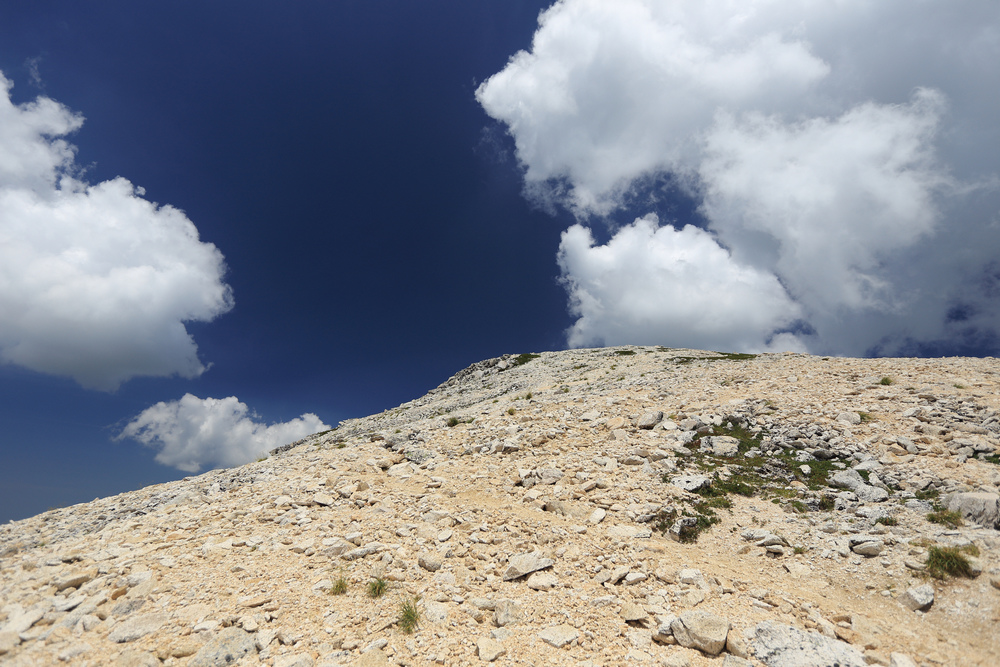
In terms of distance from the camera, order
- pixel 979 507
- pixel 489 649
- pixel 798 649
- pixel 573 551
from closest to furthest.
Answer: pixel 798 649 → pixel 489 649 → pixel 979 507 → pixel 573 551

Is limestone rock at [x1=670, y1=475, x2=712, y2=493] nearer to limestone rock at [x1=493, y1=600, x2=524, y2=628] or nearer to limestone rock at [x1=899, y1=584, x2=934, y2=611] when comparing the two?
limestone rock at [x1=899, y1=584, x2=934, y2=611]

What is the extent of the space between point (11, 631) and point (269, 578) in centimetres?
532

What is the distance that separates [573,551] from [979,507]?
36.4 ft

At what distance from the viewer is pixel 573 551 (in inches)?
434

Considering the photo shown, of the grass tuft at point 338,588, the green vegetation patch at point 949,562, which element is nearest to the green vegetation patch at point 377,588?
the grass tuft at point 338,588

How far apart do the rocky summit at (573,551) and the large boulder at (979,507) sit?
0.07m

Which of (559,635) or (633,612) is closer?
(559,635)

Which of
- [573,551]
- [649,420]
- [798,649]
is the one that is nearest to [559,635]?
[573,551]

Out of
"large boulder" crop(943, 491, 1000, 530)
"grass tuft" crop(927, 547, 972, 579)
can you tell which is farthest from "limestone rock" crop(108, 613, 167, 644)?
"large boulder" crop(943, 491, 1000, 530)

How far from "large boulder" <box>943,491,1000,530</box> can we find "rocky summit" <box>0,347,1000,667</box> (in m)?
0.07

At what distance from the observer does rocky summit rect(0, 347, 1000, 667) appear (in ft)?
27.6

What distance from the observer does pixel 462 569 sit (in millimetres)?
10891

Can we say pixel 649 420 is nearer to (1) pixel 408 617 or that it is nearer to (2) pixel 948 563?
(2) pixel 948 563

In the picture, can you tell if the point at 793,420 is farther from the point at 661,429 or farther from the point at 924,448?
the point at 661,429
